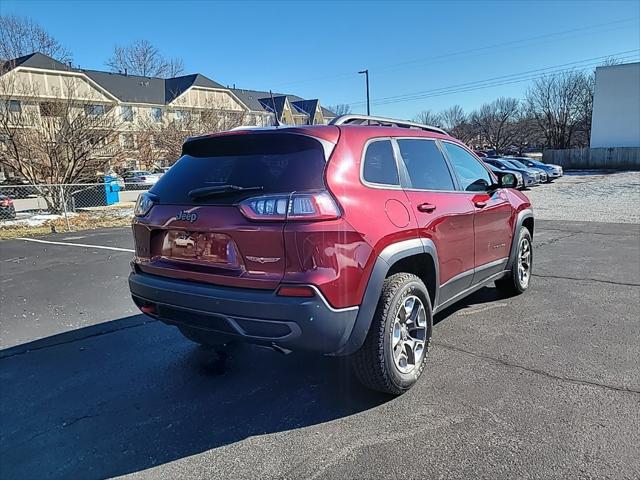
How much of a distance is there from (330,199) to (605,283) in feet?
16.2

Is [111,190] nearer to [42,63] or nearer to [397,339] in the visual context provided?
[397,339]

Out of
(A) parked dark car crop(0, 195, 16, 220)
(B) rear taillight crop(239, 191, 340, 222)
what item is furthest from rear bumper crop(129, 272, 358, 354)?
(A) parked dark car crop(0, 195, 16, 220)

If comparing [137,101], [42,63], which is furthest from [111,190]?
[137,101]

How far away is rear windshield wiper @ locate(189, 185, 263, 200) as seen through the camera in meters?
2.68

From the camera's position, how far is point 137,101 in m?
44.3

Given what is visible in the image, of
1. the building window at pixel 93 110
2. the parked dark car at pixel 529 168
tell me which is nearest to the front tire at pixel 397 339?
the building window at pixel 93 110

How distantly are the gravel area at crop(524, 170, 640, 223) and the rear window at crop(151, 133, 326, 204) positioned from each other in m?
12.9

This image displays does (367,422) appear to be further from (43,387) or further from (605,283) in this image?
(605,283)

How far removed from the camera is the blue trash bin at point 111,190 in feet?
62.6

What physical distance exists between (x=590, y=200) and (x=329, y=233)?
2022 cm

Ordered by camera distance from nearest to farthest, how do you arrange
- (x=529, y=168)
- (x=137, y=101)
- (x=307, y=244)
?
(x=307, y=244) → (x=529, y=168) → (x=137, y=101)

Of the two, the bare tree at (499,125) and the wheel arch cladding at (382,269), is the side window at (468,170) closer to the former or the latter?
the wheel arch cladding at (382,269)

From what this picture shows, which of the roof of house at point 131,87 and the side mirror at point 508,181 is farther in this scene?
the roof of house at point 131,87

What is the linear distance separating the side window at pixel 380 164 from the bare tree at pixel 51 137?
49.5 feet
